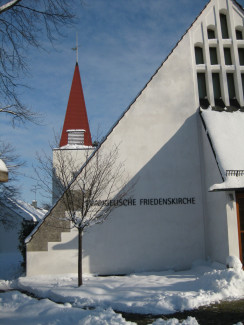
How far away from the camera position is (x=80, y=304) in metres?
7.37

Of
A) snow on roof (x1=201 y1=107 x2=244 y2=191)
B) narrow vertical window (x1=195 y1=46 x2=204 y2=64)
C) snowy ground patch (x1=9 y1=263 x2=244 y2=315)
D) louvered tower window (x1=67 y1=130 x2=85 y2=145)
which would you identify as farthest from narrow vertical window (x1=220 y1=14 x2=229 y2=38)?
louvered tower window (x1=67 y1=130 x2=85 y2=145)

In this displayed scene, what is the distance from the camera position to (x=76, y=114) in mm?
26828

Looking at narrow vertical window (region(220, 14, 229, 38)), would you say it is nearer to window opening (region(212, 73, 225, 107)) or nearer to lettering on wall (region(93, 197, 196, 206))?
window opening (region(212, 73, 225, 107))

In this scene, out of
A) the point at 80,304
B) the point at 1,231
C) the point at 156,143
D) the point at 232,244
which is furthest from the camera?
the point at 1,231

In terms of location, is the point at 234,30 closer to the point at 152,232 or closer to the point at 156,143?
the point at 156,143

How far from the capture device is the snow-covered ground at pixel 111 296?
19.8 feet

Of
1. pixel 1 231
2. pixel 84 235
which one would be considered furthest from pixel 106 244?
pixel 1 231

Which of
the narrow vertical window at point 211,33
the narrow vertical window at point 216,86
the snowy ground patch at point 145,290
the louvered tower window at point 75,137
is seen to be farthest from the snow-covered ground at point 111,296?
the louvered tower window at point 75,137

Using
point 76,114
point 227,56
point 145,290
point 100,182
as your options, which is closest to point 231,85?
point 227,56

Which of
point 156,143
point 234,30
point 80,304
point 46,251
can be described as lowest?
point 80,304

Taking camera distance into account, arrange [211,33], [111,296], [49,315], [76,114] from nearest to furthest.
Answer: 1. [49,315]
2. [111,296]
3. [211,33]
4. [76,114]

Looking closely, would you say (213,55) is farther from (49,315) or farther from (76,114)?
(76,114)

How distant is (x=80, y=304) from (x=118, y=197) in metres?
4.84

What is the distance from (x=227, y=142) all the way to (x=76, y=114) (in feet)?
57.8
